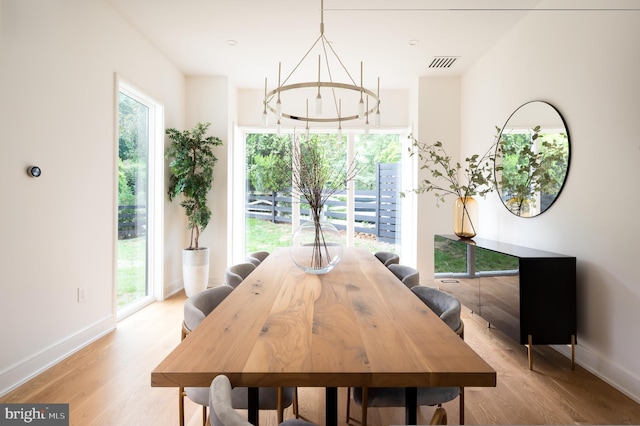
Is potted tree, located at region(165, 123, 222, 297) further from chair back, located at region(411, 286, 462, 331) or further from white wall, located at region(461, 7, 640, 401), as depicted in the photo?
white wall, located at region(461, 7, 640, 401)

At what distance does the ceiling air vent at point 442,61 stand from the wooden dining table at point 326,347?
3512 mm

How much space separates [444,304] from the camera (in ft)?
5.39

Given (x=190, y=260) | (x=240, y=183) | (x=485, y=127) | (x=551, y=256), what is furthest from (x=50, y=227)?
(x=485, y=127)

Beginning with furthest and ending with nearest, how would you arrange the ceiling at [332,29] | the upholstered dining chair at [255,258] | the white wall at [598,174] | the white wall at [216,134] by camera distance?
the white wall at [216,134], the ceiling at [332,29], the upholstered dining chair at [255,258], the white wall at [598,174]

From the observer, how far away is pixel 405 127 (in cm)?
525

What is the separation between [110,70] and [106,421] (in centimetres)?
291

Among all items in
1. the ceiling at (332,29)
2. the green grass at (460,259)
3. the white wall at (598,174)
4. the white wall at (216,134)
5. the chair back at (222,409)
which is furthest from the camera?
the white wall at (216,134)

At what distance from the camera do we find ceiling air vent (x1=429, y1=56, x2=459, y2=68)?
4.12 meters

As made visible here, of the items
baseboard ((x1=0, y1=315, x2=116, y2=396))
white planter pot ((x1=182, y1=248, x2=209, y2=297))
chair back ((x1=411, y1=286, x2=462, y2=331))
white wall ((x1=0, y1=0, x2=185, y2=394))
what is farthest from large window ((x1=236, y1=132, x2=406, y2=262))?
chair back ((x1=411, y1=286, x2=462, y2=331))

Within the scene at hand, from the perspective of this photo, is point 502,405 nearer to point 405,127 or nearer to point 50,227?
point 50,227

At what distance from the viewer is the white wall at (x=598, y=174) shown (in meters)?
2.15

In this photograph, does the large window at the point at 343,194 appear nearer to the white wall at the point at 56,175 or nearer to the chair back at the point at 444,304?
the white wall at the point at 56,175

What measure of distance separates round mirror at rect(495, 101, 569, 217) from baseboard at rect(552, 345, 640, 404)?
116 cm

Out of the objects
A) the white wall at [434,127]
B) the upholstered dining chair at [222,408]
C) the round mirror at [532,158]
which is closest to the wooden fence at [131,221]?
the upholstered dining chair at [222,408]
